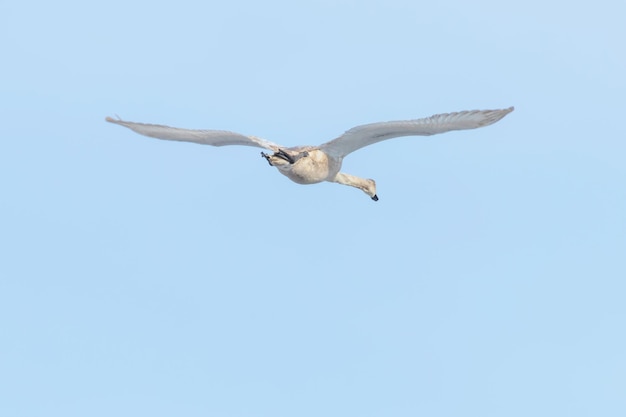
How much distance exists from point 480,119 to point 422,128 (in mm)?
1493

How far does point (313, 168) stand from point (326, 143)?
0.77 meters

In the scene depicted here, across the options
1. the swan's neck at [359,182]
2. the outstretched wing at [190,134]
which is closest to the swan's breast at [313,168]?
the outstretched wing at [190,134]

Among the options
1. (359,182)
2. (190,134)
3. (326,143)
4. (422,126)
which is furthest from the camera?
(359,182)

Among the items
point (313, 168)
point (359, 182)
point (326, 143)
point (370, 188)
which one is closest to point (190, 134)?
point (313, 168)

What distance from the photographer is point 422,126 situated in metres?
32.6

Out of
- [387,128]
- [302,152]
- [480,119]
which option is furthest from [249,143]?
[480,119]

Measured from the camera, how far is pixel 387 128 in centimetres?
3341

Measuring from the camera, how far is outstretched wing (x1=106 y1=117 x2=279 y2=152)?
3641cm

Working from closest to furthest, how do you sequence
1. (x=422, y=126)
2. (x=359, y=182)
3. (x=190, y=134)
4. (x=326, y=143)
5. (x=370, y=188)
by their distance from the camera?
1. (x=422, y=126)
2. (x=326, y=143)
3. (x=190, y=134)
4. (x=359, y=182)
5. (x=370, y=188)

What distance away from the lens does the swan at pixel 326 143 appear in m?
32.2

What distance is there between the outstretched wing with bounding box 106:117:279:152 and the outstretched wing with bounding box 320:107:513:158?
2.91m

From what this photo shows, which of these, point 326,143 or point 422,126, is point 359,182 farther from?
point 422,126

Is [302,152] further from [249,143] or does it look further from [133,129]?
[133,129]

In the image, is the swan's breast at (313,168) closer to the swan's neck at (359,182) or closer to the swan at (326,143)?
the swan at (326,143)
